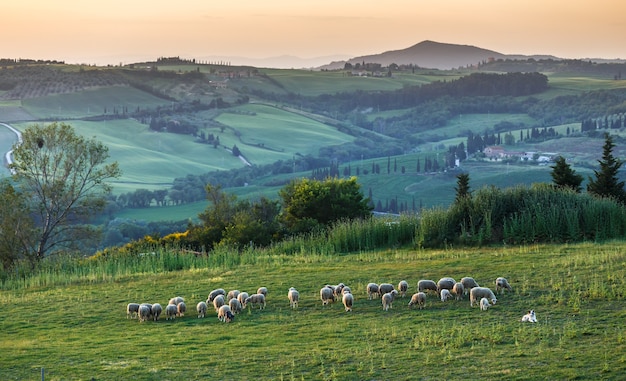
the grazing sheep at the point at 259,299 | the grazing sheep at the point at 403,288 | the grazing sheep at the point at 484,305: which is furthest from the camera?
the grazing sheep at the point at 259,299

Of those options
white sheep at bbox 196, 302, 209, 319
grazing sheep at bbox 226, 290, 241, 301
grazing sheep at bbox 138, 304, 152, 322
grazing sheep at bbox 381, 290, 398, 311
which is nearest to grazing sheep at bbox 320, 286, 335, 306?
grazing sheep at bbox 381, 290, 398, 311

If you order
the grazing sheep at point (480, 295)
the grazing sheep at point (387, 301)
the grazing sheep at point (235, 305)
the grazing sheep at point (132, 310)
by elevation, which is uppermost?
the grazing sheep at point (480, 295)

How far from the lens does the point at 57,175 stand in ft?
148

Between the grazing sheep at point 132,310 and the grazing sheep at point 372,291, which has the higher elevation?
the grazing sheep at point 372,291

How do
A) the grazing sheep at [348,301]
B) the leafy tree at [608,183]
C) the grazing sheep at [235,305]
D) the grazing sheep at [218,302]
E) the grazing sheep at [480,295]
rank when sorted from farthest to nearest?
the leafy tree at [608,183] < the grazing sheep at [218,302] < the grazing sheep at [235,305] < the grazing sheep at [348,301] < the grazing sheep at [480,295]

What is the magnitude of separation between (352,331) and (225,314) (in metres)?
3.39

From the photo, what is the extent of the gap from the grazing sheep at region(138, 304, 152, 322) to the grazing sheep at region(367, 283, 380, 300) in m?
5.27

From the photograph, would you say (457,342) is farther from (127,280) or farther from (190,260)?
(190,260)

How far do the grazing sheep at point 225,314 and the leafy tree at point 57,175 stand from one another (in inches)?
1010

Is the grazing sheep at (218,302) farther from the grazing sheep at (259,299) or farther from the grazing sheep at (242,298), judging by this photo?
the grazing sheep at (259,299)

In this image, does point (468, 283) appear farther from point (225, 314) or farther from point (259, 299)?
point (225, 314)

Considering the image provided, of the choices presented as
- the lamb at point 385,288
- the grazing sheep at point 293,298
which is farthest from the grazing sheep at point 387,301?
the grazing sheep at point 293,298

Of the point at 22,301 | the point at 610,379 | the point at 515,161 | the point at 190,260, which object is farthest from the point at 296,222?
the point at 515,161

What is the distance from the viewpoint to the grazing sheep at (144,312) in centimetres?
1903
